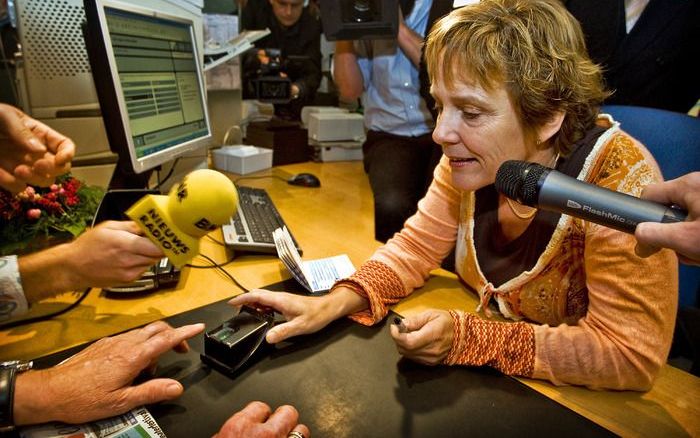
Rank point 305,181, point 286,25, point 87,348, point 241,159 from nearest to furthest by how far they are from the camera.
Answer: point 87,348
point 305,181
point 241,159
point 286,25

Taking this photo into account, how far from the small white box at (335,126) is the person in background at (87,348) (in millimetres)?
1334

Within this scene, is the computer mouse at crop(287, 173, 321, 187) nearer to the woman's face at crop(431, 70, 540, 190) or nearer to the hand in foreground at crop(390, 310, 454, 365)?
the woman's face at crop(431, 70, 540, 190)

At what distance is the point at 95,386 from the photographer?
24.1 inches

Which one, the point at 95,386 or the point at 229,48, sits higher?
the point at 229,48

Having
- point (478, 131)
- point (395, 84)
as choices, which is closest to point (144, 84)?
point (478, 131)

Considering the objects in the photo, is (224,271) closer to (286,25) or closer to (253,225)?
(253,225)

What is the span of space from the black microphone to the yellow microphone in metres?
0.40

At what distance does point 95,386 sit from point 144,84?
84 cm

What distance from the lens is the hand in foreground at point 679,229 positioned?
472 mm

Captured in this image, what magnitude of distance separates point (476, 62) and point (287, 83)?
1.36m

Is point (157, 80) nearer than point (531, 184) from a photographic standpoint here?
No

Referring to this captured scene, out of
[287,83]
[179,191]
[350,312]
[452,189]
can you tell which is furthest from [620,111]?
[287,83]

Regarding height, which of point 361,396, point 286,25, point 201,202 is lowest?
point 361,396

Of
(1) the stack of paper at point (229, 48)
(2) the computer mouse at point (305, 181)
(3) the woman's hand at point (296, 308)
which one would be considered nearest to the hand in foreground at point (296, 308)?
(3) the woman's hand at point (296, 308)
